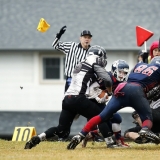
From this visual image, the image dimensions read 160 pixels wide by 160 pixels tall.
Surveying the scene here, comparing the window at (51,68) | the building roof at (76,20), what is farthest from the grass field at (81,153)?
the window at (51,68)

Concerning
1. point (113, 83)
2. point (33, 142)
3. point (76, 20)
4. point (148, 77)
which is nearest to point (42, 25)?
point (113, 83)

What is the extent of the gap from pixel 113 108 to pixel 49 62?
1373cm

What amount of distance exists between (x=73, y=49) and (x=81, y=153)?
15.0 feet

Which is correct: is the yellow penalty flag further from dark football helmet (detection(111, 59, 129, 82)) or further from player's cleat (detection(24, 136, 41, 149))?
player's cleat (detection(24, 136, 41, 149))

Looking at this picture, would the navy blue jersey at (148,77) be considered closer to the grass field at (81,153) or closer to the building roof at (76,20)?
the grass field at (81,153)

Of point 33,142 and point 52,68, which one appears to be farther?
point 52,68

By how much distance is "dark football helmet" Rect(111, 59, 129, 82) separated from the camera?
15.7m

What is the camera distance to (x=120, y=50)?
28.1 metres

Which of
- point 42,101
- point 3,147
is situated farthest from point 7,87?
point 3,147

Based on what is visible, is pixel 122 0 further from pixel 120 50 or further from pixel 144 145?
pixel 144 145

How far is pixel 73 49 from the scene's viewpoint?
18.9 m

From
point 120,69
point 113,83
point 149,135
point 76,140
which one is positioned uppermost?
point 120,69

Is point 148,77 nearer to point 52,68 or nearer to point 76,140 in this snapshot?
point 76,140

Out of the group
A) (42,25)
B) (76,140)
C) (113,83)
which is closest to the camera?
(76,140)
